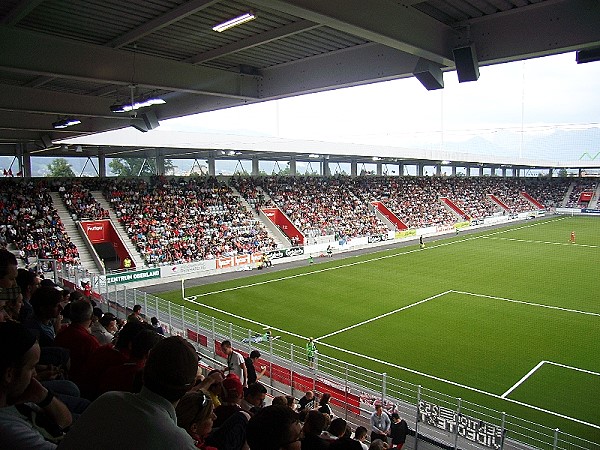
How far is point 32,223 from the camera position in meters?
27.3

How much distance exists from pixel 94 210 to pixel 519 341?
25.9 metres

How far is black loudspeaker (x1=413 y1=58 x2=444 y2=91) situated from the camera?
6836 millimetres

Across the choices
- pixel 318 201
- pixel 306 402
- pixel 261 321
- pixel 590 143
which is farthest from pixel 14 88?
pixel 590 143

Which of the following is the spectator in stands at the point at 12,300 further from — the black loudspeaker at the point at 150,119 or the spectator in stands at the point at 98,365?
the black loudspeaker at the point at 150,119

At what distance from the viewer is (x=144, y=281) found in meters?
27.1

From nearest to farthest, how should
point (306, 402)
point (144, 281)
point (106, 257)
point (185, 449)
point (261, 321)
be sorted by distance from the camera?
point (185, 449) < point (306, 402) < point (261, 321) < point (144, 281) < point (106, 257)

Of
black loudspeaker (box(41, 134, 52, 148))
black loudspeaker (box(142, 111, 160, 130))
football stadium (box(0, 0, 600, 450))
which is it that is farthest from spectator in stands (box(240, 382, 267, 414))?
black loudspeaker (box(41, 134, 52, 148))

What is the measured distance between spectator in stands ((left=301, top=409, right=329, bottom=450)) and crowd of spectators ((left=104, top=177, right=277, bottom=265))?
26.3 m

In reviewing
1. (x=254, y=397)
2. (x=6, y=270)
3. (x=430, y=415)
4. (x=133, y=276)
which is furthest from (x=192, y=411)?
(x=133, y=276)

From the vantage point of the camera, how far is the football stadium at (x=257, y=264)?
11.8 ft

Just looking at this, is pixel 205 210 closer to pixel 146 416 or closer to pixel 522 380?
pixel 522 380

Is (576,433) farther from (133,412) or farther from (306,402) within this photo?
(133,412)

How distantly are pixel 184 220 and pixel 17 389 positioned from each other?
1284 inches

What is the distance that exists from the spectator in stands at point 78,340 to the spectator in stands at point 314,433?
6.54 ft
